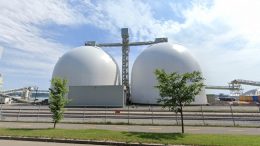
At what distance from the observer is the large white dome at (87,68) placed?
55.8 meters

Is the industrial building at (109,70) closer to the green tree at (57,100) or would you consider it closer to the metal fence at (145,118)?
the metal fence at (145,118)

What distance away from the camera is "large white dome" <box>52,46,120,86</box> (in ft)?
183

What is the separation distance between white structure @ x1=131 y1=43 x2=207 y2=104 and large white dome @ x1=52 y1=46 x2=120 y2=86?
6.00m

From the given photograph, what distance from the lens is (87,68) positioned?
56.3 meters

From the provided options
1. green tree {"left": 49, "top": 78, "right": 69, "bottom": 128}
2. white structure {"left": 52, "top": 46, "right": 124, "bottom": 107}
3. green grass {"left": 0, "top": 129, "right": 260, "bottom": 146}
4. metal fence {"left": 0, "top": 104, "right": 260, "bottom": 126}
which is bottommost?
green grass {"left": 0, "top": 129, "right": 260, "bottom": 146}

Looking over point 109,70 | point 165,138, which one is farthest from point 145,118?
point 109,70

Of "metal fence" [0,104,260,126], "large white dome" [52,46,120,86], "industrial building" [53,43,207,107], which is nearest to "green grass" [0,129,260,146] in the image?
"metal fence" [0,104,260,126]

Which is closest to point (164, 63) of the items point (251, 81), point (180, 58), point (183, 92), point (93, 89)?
point (180, 58)

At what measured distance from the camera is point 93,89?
163 ft

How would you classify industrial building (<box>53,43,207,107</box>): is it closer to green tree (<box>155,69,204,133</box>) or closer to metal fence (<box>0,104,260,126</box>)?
metal fence (<box>0,104,260,126</box>)

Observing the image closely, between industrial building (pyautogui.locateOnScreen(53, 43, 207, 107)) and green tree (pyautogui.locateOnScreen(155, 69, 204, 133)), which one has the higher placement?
industrial building (pyautogui.locateOnScreen(53, 43, 207, 107))

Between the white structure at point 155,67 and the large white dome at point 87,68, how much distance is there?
6.00m

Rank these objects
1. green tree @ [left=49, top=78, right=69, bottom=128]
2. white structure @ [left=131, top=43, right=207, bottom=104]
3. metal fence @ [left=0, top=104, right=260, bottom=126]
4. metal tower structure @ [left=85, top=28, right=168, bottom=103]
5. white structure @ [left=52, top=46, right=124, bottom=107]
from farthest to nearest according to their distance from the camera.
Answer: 1. metal tower structure @ [left=85, top=28, right=168, bottom=103]
2. white structure @ [left=131, top=43, right=207, bottom=104]
3. white structure @ [left=52, top=46, right=124, bottom=107]
4. metal fence @ [left=0, top=104, right=260, bottom=126]
5. green tree @ [left=49, top=78, right=69, bottom=128]

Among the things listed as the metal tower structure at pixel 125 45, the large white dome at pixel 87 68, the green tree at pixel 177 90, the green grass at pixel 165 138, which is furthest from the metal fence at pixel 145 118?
the metal tower structure at pixel 125 45
